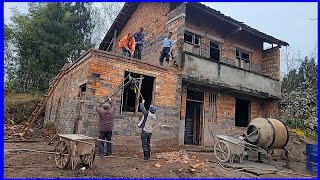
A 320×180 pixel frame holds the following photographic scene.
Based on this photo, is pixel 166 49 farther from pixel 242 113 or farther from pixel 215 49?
pixel 242 113

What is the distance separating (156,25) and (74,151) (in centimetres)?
901

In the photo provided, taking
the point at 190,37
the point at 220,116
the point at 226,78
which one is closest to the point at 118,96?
the point at 190,37

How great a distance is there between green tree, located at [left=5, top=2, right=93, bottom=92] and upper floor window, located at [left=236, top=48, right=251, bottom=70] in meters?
12.0

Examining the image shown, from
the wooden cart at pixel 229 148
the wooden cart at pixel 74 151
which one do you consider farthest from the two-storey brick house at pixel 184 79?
the wooden cart at pixel 229 148

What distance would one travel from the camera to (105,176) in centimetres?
623

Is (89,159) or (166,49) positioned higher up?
(166,49)

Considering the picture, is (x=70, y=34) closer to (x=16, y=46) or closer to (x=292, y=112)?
(x=16, y=46)

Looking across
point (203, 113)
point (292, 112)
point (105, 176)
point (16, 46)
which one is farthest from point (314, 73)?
point (16, 46)

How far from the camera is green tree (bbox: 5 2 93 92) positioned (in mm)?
19609

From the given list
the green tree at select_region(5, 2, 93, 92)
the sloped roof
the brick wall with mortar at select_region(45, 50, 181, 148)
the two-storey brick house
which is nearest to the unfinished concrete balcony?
the two-storey brick house

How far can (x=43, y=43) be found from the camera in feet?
64.2

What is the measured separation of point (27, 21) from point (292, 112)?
19.5 m

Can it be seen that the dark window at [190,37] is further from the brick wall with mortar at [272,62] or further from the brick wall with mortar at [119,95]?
the brick wall with mortar at [272,62]

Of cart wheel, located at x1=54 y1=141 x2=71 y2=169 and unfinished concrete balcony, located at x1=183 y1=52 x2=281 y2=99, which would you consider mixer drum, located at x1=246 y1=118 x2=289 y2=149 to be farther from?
cart wheel, located at x1=54 y1=141 x2=71 y2=169
